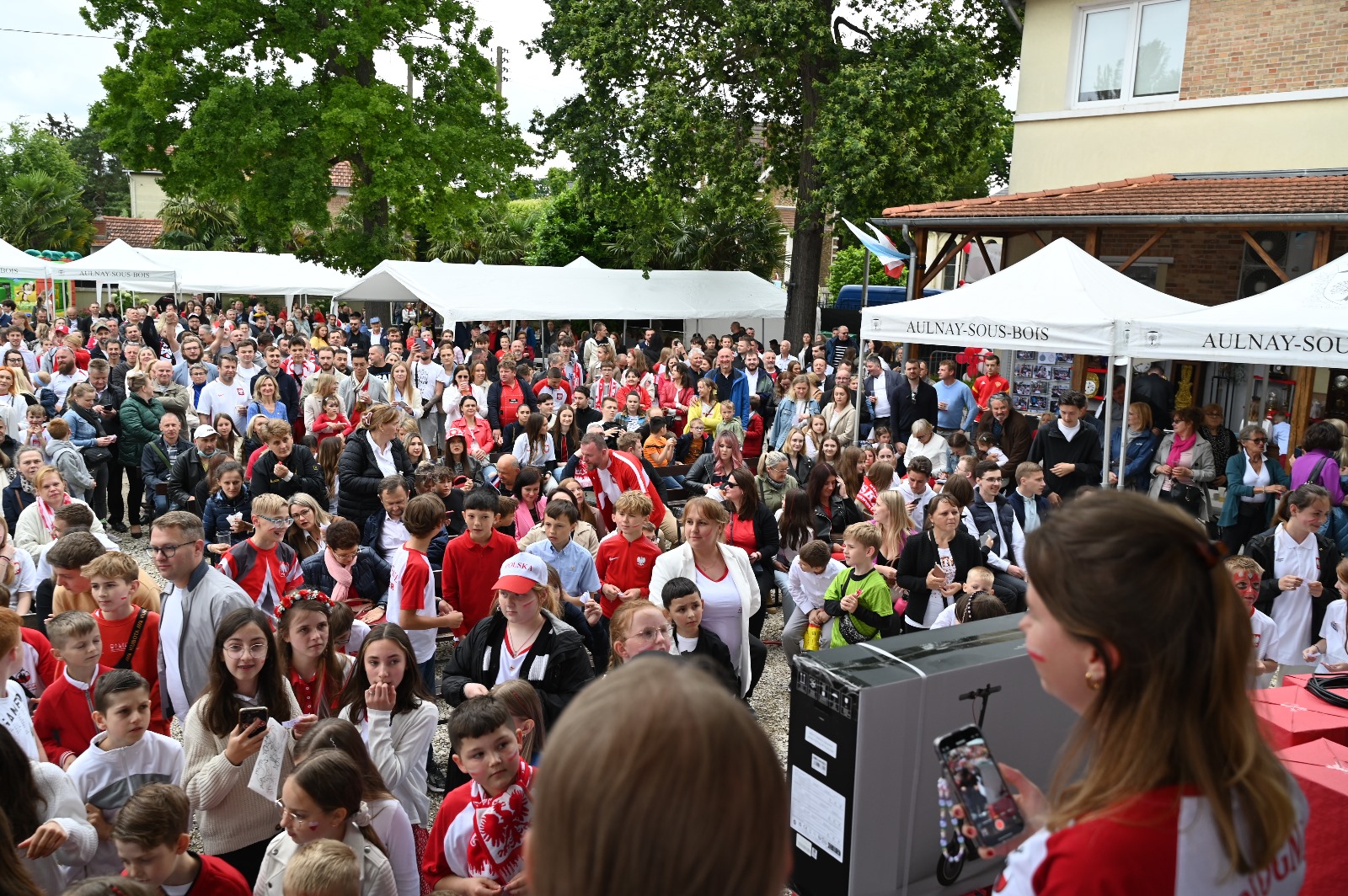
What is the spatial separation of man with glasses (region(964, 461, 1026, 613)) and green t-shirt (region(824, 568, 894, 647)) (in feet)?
4.18

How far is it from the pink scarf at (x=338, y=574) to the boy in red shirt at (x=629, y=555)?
1.52 m

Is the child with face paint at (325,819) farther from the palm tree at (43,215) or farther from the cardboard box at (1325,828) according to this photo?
the palm tree at (43,215)

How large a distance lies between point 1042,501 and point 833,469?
1776 millimetres

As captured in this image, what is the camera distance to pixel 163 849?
3.04 metres

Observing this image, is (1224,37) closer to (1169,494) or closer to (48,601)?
(1169,494)

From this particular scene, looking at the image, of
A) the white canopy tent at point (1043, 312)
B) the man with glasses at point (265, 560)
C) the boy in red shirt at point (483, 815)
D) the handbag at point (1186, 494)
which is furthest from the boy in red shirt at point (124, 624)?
the handbag at point (1186, 494)

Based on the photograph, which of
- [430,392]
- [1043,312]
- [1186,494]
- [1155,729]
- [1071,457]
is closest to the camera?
[1155,729]

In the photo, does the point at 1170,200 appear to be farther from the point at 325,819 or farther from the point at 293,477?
the point at 325,819

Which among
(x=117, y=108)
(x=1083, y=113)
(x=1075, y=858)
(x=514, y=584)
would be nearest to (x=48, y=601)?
(x=514, y=584)

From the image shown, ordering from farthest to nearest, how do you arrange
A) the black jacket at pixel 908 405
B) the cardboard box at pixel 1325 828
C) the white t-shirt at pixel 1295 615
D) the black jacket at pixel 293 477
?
the black jacket at pixel 908 405
the black jacket at pixel 293 477
the white t-shirt at pixel 1295 615
the cardboard box at pixel 1325 828

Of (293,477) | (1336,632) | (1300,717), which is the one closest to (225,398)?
(293,477)

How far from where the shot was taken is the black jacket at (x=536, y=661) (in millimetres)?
4648

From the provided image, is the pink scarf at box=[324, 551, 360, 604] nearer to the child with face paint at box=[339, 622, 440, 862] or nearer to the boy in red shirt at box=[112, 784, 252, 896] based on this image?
the child with face paint at box=[339, 622, 440, 862]

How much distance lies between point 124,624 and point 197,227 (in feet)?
144
